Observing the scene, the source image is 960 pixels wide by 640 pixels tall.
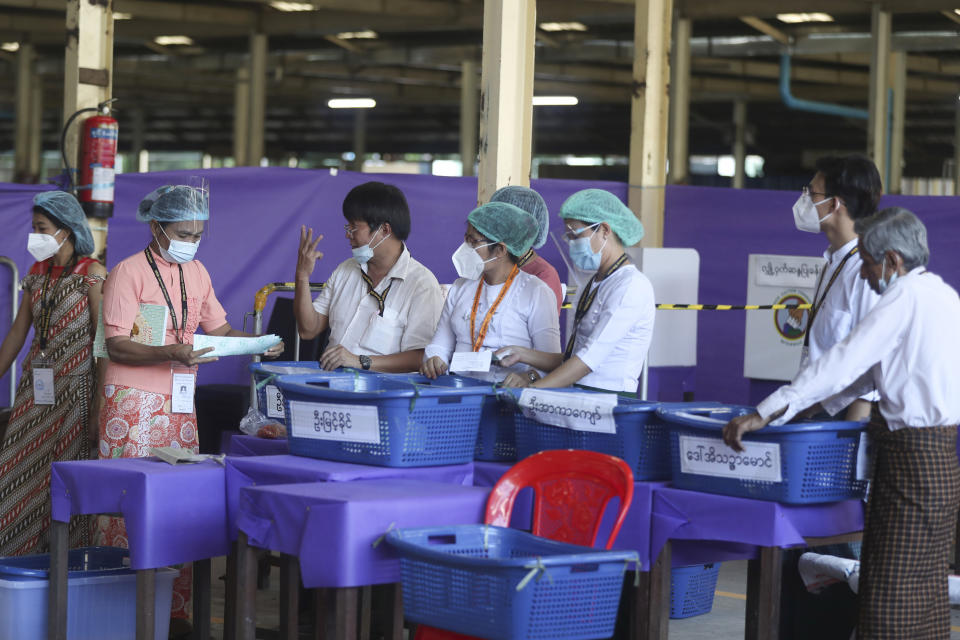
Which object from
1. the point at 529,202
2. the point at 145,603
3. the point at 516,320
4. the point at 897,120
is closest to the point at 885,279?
the point at 516,320

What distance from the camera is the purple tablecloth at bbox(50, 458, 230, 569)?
3.56 m

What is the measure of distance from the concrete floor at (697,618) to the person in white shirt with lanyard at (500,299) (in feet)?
4.45

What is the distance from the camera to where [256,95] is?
45.0 ft

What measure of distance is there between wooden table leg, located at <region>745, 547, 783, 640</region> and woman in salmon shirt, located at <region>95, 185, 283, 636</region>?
186 cm

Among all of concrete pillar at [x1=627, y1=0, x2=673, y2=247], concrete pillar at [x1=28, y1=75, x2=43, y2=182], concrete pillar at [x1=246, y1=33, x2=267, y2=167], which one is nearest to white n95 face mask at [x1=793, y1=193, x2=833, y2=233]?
concrete pillar at [x1=627, y1=0, x2=673, y2=247]

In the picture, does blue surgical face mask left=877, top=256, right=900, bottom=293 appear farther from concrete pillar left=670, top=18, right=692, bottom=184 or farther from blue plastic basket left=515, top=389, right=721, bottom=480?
concrete pillar left=670, top=18, right=692, bottom=184

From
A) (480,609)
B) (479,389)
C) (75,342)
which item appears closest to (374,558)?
(480,609)

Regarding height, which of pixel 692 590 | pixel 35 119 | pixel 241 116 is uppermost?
pixel 35 119

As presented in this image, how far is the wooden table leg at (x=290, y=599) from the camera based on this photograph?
3.57m

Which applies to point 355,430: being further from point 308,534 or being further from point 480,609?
point 480,609

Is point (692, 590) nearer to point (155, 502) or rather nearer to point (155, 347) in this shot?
point (155, 347)

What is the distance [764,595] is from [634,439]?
1.78ft

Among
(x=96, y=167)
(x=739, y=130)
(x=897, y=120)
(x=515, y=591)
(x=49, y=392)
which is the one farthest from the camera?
(x=739, y=130)

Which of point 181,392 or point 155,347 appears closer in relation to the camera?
point 155,347
